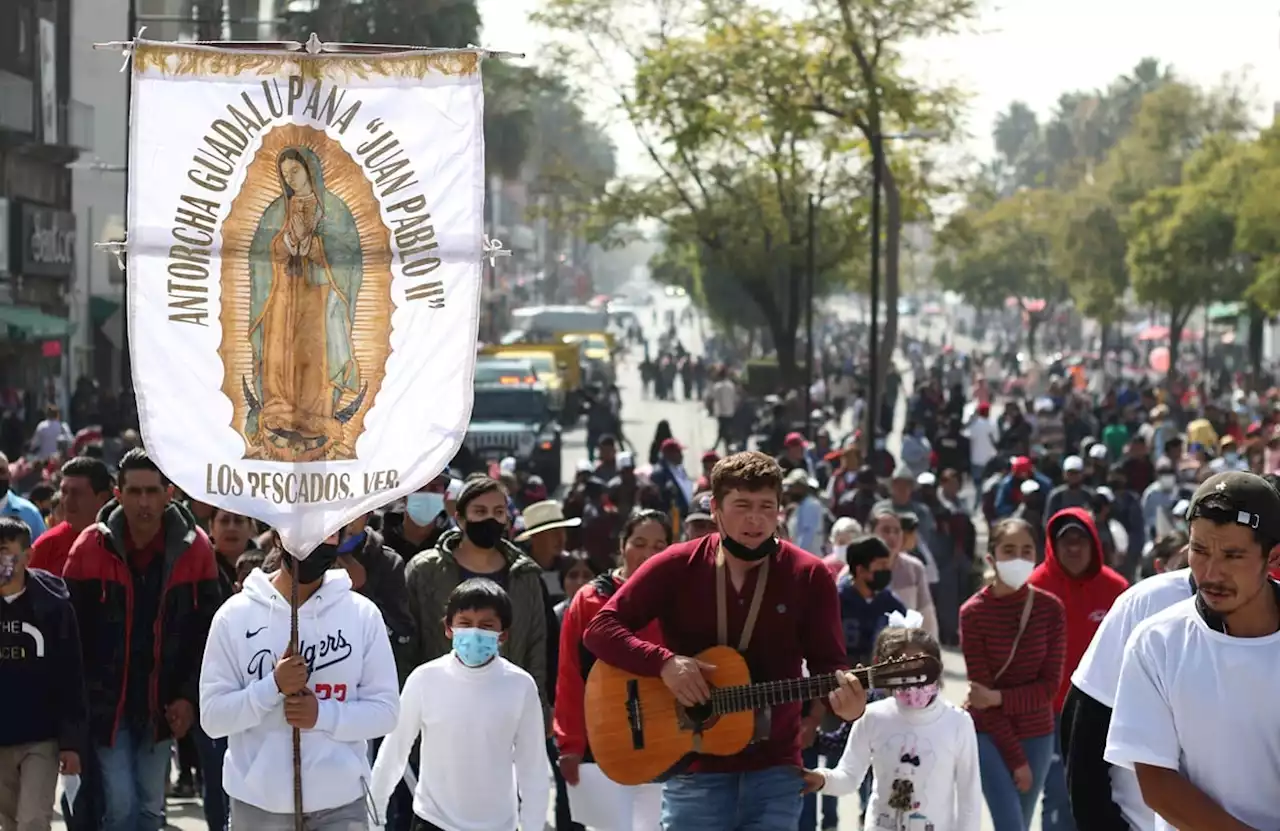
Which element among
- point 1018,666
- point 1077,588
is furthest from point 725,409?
point 1018,666

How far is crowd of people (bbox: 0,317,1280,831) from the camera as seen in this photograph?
449cm

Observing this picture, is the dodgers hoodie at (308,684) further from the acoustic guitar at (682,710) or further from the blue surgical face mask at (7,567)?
the blue surgical face mask at (7,567)

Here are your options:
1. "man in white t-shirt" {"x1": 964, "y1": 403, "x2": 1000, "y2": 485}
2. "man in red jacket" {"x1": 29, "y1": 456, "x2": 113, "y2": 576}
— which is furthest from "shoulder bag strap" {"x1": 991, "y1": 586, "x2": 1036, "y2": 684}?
"man in white t-shirt" {"x1": 964, "y1": 403, "x2": 1000, "y2": 485}

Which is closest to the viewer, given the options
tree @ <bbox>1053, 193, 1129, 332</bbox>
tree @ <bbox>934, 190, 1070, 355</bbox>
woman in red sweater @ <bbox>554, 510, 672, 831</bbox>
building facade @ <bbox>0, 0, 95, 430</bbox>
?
woman in red sweater @ <bbox>554, 510, 672, 831</bbox>

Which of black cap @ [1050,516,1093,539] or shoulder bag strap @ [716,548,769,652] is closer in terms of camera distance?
shoulder bag strap @ [716,548,769,652]

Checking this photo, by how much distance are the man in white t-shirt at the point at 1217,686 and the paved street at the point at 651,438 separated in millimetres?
6557

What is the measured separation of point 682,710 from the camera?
6.32 m

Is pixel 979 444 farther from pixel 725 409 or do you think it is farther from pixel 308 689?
pixel 308 689

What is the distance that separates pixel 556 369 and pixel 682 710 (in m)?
36.2

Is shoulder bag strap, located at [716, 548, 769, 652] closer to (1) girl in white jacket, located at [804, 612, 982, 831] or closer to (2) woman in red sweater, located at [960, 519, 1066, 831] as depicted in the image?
(1) girl in white jacket, located at [804, 612, 982, 831]

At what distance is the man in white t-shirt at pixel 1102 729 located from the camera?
196 inches

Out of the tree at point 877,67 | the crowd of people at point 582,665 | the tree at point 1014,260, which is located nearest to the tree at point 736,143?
the tree at point 877,67

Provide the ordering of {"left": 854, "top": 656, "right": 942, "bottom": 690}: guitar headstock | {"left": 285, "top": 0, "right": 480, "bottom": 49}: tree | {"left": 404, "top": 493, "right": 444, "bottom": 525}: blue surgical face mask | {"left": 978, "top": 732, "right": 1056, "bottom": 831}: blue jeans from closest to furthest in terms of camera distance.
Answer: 1. {"left": 854, "top": 656, "right": 942, "bottom": 690}: guitar headstock
2. {"left": 978, "top": 732, "right": 1056, "bottom": 831}: blue jeans
3. {"left": 404, "top": 493, "right": 444, "bottom": 525}: blue surgical face mask
4. {"left": 285, "top": 0, "right": 480, "bottom": 49}: tree

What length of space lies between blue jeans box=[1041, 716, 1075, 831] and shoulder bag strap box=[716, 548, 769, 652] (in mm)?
3105
